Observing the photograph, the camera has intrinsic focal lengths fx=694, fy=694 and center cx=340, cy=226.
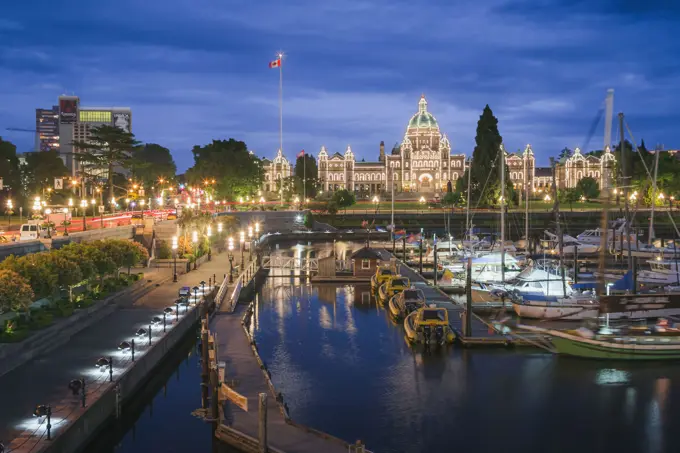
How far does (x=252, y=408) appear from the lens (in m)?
24.2

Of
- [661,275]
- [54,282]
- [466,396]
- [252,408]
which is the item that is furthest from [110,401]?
[661,275]

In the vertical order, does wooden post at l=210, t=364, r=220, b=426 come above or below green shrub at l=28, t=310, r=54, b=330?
below

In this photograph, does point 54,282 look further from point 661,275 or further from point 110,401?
point 661,275

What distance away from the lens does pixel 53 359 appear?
94.1 ft

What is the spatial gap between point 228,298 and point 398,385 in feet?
56.5

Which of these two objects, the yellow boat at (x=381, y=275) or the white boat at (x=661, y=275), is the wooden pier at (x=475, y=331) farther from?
the white boat at (x=661, y=275)

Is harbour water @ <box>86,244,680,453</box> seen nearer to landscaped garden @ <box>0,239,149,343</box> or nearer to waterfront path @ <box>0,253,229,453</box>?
waterfront path @ <box>0,253,229,453</box>

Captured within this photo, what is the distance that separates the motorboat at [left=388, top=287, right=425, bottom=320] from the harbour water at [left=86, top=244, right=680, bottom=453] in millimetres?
3800

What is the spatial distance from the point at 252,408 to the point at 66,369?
818 cm

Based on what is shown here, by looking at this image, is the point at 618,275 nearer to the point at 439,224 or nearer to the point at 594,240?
the point at 594,240

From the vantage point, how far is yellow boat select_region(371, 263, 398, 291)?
55781mm

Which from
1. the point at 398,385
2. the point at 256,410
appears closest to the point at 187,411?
the point at 256,410

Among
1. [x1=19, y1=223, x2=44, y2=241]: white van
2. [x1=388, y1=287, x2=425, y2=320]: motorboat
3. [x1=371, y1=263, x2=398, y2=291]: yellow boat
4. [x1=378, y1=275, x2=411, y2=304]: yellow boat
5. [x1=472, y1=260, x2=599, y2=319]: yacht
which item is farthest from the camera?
[x1=371, y1=263, x2=398, y2=291]: yellow boat

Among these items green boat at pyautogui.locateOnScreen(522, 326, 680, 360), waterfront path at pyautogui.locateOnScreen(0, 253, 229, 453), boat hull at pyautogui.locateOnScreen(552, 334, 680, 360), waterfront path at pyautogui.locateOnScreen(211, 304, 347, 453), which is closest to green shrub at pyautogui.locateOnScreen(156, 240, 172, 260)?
waterfront path at pyautogui.locateOnScreen(0, 253, 229, 453)
